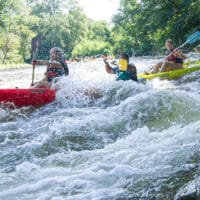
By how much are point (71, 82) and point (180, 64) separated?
353 cm

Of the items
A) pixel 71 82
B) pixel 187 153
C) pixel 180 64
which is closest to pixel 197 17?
pixel 180 64

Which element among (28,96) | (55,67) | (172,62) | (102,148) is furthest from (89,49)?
(102,148)

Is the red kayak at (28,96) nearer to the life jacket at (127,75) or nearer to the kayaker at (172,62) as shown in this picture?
the life jacket at (127,75)

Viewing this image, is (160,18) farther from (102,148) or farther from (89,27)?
(89,27)

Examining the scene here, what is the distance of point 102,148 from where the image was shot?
4.32m

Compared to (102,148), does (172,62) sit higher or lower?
higher

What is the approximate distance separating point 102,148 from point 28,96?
120 inches

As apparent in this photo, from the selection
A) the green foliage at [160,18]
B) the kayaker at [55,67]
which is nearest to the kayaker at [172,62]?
the kayaker at [55,67]

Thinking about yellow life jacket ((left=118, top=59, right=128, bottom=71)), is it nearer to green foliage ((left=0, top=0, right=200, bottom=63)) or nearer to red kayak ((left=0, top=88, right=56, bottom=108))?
red kayak ((left=0, top=88, right=56, bottom=108))

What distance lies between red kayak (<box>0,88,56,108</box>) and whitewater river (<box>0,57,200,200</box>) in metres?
0.13

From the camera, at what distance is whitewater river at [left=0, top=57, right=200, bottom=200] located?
3021 millimetres

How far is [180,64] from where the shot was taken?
9.57 m

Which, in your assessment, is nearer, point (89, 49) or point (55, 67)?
point (55, 67)

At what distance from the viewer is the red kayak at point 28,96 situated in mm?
6836
